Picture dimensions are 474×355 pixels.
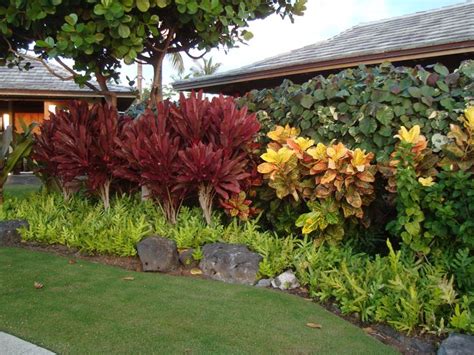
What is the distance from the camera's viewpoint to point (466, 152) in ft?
13.5

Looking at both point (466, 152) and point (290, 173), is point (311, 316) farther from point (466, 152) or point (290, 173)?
point (466, 152)

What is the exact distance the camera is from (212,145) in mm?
5445

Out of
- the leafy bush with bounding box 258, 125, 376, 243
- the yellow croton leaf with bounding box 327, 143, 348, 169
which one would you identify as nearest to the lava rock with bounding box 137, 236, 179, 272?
the leafy bush with bounding box 258, 125, 376, 243

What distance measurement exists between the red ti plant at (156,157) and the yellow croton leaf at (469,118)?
116 inches

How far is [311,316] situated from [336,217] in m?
1.13

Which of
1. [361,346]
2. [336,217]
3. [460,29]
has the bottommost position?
[361,346]

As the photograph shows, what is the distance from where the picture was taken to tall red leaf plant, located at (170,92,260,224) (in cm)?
525

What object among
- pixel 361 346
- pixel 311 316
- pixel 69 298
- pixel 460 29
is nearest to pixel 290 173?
pixel 311 316

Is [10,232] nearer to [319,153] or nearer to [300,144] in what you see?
[300,144]

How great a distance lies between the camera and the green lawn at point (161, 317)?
3307mm

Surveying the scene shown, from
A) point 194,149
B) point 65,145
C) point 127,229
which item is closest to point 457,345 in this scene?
point 194,149

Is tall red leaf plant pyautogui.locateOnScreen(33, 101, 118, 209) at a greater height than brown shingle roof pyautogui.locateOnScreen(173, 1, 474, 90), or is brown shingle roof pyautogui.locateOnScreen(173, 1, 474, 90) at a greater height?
brown shingle roof pyautogui.locateOnScreen(173, 1, 474, 90)

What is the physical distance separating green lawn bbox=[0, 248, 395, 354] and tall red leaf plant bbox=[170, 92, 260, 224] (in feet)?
3.78

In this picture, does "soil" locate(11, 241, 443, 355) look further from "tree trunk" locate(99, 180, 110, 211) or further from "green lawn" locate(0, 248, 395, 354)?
"tree trunk" locate(99, 180, 110, 211)
